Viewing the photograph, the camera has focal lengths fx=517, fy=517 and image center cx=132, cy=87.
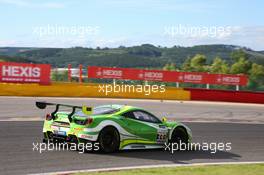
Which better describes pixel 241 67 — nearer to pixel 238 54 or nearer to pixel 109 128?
pixel 238 54

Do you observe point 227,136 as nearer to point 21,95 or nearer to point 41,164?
point 41,164

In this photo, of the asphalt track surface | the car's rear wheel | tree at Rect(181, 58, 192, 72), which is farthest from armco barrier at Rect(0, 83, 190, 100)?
tree at Rect(181, 58, 192, 72)

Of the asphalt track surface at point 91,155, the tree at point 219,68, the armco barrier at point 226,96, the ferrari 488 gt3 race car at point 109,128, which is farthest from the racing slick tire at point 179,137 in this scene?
the tree at point 219,68

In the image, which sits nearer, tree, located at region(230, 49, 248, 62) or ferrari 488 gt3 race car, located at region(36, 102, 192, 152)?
ferrari 488 gt3 race car, located at region(36, 102, 192, 152)

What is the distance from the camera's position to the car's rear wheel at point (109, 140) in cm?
1078

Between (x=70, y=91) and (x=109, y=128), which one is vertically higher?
(x=70, y=91)

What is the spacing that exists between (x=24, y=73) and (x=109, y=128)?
15.6m

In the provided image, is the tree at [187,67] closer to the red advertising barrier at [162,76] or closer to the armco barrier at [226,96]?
the red advertising barrier at [162,76]

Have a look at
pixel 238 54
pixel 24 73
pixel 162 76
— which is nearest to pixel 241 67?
pixel 238 54

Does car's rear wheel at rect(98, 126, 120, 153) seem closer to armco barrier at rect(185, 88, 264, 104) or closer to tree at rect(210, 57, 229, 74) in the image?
armco barrier at rect(185, 88, 264, 104)

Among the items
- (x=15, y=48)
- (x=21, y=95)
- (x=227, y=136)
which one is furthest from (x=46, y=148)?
(x=15, y=48)

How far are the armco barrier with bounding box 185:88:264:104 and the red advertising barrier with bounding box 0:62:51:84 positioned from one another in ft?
27.2

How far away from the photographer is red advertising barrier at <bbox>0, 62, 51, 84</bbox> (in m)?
25.3

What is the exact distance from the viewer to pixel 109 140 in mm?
10961
